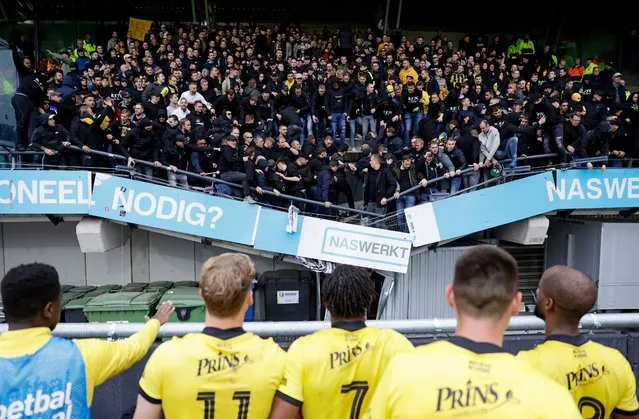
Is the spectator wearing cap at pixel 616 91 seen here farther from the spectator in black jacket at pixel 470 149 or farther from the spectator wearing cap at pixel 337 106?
the spectator wearing cap at pixel 337 106

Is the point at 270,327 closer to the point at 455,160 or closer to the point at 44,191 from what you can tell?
the point at 44,191

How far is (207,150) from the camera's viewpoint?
12062mm

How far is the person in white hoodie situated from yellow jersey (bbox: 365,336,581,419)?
422 inches

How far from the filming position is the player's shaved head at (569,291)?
97.2 inches

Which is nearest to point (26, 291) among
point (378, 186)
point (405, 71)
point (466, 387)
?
point (466, 387)

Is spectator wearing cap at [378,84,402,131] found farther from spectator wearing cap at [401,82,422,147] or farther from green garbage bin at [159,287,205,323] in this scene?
green garbage bin at [159,287,205,323]

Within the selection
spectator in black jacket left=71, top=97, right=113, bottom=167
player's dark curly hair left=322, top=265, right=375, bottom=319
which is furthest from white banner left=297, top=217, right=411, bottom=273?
player's dark curly hair left=322, top=265, right=375, bottom=319

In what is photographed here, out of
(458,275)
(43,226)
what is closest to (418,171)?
(43,226)

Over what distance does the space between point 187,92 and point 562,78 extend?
10629mm

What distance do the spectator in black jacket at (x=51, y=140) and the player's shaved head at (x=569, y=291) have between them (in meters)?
10.6

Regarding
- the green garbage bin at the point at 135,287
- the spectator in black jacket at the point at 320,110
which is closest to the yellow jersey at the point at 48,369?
the green garbage bin at the point at 135,287

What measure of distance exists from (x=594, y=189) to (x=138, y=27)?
15.5 m

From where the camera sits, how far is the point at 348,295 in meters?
2.64

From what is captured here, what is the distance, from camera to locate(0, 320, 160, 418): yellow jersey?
2.27 metres
